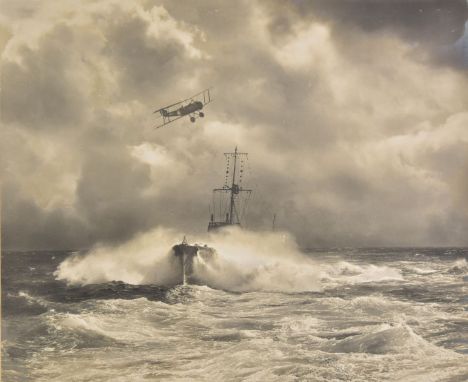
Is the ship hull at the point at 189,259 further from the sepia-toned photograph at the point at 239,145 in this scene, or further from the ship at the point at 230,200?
the sepia-toned photograph at the point at 239,145

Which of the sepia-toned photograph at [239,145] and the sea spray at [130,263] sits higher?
the sepia-toned photograph at [239,145]

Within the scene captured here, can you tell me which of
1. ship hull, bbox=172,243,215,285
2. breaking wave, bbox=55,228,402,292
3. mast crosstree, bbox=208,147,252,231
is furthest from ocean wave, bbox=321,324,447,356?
ship hull, bbox=172,243,215,285

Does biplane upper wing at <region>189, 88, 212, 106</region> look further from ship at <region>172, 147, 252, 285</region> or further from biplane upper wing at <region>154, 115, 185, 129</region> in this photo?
ship at <region>172, 147, 252, 285</region>

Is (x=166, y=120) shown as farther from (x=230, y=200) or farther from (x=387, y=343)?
(x=387, y=343)

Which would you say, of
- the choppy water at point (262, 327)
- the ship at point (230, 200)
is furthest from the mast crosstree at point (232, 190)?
the choppy water at point (262, 327)

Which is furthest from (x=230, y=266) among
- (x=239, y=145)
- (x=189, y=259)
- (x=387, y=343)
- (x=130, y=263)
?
(x=387, y=343)

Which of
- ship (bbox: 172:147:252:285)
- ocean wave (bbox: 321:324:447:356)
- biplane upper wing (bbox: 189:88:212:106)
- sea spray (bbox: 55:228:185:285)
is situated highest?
biplane upper wing (bbox: 189:88:212:106)

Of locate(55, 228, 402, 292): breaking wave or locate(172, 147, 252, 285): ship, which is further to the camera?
locate(55, 228, 402, 292): breaking wave
